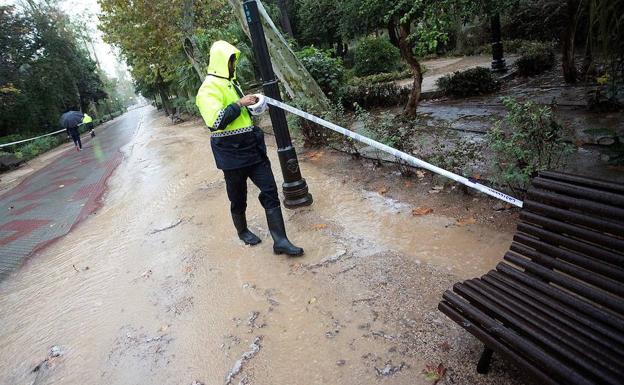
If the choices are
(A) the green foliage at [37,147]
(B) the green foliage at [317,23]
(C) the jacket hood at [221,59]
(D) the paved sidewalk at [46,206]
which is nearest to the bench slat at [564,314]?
(C) the jacket hood at [221,59]

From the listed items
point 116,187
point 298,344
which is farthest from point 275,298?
point 116,187

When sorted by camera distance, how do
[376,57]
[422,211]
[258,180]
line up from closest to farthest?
[258,180]
[422,211]
[376,57]

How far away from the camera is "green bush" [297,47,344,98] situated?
403 inches

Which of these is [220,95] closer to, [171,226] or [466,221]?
[466,221]

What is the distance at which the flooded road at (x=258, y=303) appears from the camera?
2617 millimetres

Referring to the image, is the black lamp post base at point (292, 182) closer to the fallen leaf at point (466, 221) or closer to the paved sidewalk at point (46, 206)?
the fallen leaf at point (466, 221)

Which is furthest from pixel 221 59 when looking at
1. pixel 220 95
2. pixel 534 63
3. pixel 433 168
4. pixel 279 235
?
pixel 534 63

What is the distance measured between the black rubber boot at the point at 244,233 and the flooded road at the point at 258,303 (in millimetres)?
147

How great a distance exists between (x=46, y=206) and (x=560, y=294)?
10.4 m

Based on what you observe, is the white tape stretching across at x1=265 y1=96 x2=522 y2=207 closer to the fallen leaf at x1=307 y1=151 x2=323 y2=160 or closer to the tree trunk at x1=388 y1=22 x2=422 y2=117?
the fallen leaf at x1=307 y1=151 x2=323 y2=160

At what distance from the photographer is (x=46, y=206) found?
9211mm

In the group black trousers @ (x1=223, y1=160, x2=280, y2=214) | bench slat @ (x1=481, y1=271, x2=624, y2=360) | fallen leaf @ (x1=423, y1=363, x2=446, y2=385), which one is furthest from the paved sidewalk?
Result: bench slat @ (x1=481, y1=271, x2=624, y2=360)

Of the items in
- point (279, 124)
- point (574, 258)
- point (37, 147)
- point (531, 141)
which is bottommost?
point (574, 258)

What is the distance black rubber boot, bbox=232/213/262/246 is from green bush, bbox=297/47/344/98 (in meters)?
6.47
